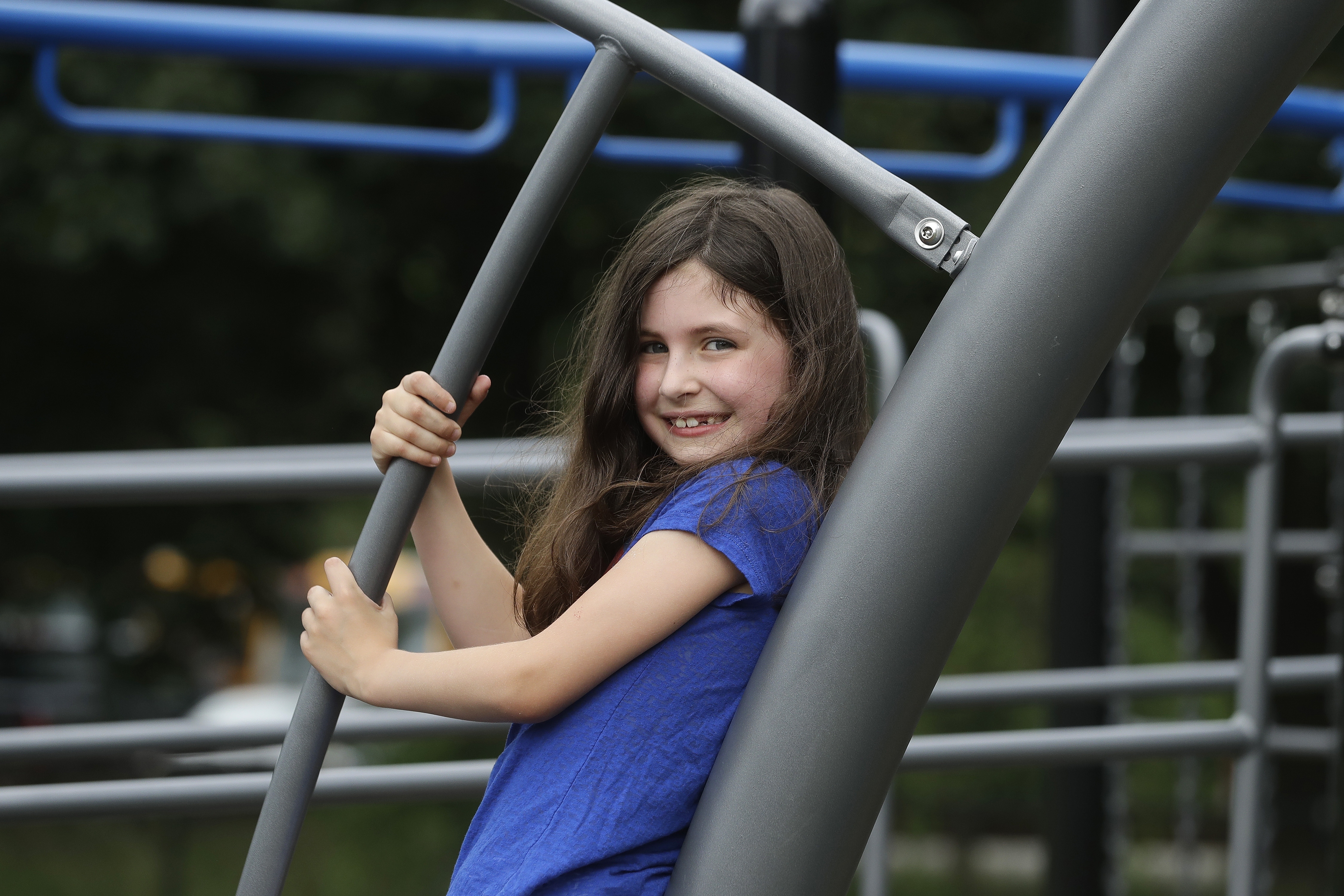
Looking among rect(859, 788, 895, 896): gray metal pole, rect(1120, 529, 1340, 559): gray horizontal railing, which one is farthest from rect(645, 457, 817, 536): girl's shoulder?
rect(1120, 529, 1340, 559): gray horizontal railing

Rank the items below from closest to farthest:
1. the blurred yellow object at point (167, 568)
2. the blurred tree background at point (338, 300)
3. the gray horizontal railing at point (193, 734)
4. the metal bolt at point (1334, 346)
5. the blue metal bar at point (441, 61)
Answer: the gray horizontal railing at point (193, 734), the metal bolt at point (1334, 346), the blue metal bar at point (441, 61), the blurred tree background at point (338, 300), the blurred yellow object at point (167, 568)

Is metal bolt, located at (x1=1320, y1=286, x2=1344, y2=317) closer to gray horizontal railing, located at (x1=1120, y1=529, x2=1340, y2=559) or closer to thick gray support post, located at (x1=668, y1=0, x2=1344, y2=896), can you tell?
thick gray support post, located at (x1=668, y1=0, x2=1344, y2=896)

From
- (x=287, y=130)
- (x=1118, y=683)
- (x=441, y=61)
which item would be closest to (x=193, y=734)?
(x=1118, y=683)

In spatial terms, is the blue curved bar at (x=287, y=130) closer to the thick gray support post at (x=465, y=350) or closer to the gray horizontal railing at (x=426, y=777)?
the gray horizontal railing at (x=426, y=777)

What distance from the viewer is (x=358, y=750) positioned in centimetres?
863

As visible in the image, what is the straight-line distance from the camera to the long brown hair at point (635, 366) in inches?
41.8

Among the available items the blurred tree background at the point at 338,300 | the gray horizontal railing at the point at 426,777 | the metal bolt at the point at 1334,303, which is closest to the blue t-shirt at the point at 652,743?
the gray horizontal railing at the point at 426,777

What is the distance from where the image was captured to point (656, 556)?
0.97 metres

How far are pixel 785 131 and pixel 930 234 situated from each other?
0.11 metres

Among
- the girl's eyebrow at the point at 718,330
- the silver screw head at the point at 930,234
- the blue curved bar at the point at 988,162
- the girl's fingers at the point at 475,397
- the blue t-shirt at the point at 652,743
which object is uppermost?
the blue curved bar at the point at 988,162

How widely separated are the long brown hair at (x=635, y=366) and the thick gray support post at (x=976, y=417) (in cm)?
23

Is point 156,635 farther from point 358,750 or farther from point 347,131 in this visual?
point 347,131

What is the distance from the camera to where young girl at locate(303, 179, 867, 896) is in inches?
37.7

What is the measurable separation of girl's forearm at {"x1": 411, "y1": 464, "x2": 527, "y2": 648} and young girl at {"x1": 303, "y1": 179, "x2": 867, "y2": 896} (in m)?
0.08
